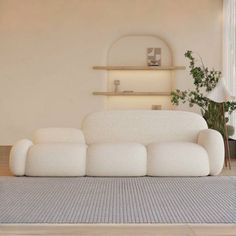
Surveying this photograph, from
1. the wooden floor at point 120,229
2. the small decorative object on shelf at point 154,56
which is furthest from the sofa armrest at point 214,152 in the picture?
Answer: the small decorative object on shelf at point 154,56

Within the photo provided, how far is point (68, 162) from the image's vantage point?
3.86 meters

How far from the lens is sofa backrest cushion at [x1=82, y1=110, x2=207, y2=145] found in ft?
14.3

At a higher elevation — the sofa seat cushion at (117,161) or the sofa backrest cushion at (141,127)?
the sofa backrest cushion at (141,127)

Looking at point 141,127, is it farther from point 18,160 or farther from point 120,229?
point 120,229

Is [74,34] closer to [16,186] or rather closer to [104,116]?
[104,116]

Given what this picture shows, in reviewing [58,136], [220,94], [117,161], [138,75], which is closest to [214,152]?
[117,161]

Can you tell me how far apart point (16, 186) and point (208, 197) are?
1553 mm

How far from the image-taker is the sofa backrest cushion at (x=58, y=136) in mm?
4296

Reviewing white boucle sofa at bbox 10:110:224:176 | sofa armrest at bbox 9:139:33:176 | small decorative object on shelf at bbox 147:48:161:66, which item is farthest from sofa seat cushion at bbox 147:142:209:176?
small decorative object on shelf at bbox 147:48:161:66

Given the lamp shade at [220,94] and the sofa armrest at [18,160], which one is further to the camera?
the lamp shade at [220,94]

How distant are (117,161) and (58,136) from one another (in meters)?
0.86

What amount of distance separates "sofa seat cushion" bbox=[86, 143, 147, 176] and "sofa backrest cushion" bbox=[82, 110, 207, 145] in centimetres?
43

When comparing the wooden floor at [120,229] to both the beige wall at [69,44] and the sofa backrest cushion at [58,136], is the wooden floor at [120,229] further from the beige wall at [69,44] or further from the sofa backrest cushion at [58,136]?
the beige wall at [69,44]

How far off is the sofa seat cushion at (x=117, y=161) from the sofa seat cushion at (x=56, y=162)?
0.10 meters
